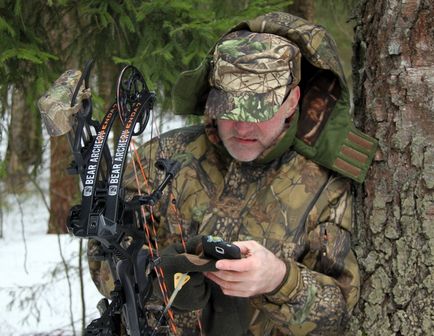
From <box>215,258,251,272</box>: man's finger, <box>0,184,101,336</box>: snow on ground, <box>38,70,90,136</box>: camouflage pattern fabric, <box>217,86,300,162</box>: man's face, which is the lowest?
<box>0,184,101,336</box>: snow on ground

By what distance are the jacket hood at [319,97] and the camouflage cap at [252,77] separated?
103 mm

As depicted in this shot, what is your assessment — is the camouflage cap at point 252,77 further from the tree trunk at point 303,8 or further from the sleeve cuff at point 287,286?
the tree trunk at point 303,8

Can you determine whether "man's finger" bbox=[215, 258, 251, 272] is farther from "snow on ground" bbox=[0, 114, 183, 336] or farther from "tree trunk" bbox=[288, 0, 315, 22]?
"snow on ground" bbox=[0, 114, 183, 336]

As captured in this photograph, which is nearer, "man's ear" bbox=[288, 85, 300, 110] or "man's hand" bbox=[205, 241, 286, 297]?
"man's hand" bbox=[205, 241, 286, 297]

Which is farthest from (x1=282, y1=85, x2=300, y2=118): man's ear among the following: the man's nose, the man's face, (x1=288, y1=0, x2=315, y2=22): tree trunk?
(x1=288, y1=0, x2=315, y2=22): tree trunk

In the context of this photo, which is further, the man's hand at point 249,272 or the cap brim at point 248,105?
the cap brim at point 248,105

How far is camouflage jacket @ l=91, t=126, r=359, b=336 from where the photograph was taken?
2307 mm

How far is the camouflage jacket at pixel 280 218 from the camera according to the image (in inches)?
90.8

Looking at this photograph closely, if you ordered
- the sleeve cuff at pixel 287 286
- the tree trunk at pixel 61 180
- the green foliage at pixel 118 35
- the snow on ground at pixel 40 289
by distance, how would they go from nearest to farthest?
the sleeve cuff at pixel 287 286
the green foliage at pixel 118 35
the tree trunk at pixel 61 180
the snow on ground at pixel 40 289

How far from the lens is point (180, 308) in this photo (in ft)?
7.26

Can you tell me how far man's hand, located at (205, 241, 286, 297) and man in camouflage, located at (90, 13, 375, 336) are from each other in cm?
2

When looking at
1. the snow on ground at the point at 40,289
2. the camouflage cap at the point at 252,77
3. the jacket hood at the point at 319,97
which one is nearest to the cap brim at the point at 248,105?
the camouflage cap at the point at 252,77

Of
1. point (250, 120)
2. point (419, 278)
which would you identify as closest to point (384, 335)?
point (419, 278)

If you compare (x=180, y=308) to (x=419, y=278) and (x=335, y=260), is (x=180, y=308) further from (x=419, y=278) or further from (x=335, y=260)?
(x=419, y=278)
